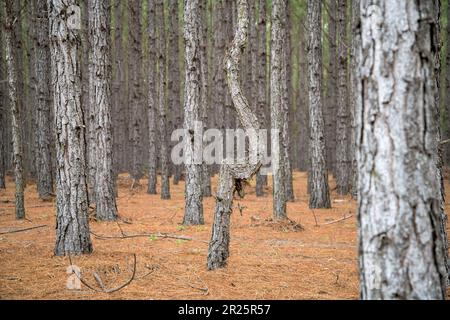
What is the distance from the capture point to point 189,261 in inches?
239

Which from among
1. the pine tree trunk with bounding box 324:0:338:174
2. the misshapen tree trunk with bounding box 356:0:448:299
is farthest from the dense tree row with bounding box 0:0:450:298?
the pine tree trunk with bounding box 324:0:338:174

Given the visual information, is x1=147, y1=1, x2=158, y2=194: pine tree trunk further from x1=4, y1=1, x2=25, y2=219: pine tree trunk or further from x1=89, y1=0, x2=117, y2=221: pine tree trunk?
x1=4, y1=1, x2=25, y2=219: pine tree trunk

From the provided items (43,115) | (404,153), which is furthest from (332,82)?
(404,153)

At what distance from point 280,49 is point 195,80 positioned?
84.6 inches

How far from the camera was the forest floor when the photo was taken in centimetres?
460

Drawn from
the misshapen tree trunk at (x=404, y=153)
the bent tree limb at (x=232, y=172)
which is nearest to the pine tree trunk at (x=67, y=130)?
the bent tree limb at (x=232, y=172)

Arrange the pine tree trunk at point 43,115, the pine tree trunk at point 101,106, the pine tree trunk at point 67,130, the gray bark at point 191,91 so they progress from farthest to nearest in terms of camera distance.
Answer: the pine tree trunk at point 43,115 → the pine tree trunk at point 101,106 → the gray bark at point 191,91 → the pine tree trunk at point 67,130

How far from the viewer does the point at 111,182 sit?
32.9ft

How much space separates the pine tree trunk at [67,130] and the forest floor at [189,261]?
447 mm

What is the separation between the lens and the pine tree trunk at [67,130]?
612cm

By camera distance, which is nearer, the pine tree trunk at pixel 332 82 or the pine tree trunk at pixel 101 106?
the pine tree trunk at pixel 101 106

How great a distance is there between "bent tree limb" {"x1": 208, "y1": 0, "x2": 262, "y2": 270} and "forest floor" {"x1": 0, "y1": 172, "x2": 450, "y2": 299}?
271 mm

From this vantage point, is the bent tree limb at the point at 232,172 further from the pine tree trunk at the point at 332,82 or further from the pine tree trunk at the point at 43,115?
the pine tree trunk at the point at 332,82
